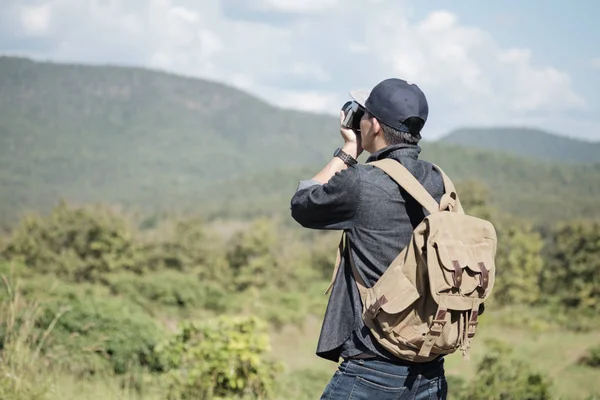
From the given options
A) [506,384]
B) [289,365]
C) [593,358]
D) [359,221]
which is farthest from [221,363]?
[593,358]

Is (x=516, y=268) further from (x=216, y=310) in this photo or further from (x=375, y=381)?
(x=375, y=381)

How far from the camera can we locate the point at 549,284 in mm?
36438

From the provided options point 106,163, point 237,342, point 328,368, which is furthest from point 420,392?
point 106,163

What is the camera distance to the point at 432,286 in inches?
97.3

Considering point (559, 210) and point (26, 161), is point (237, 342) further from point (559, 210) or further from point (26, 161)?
point (26, 161)

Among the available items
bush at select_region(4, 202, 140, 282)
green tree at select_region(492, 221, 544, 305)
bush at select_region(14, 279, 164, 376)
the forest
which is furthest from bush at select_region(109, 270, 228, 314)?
green tree at select_region(492, 221, 544, 305)

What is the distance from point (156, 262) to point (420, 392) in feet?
98.8

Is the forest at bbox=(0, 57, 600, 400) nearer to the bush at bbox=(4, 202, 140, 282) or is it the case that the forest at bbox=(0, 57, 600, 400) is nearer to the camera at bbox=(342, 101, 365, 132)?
the bush at bbox=(4, 202, 140, 282)

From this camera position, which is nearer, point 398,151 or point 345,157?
point 398,151

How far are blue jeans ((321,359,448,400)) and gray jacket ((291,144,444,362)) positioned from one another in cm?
5

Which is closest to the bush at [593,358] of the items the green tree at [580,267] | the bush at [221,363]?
the bush at [221,363]

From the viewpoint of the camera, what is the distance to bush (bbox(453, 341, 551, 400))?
285 inches

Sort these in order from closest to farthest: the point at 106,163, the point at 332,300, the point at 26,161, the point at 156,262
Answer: the point at 332,300 < the point at 156,262 < the point at 26,161 < the point at 106,163

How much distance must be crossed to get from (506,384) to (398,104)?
5954 mm
